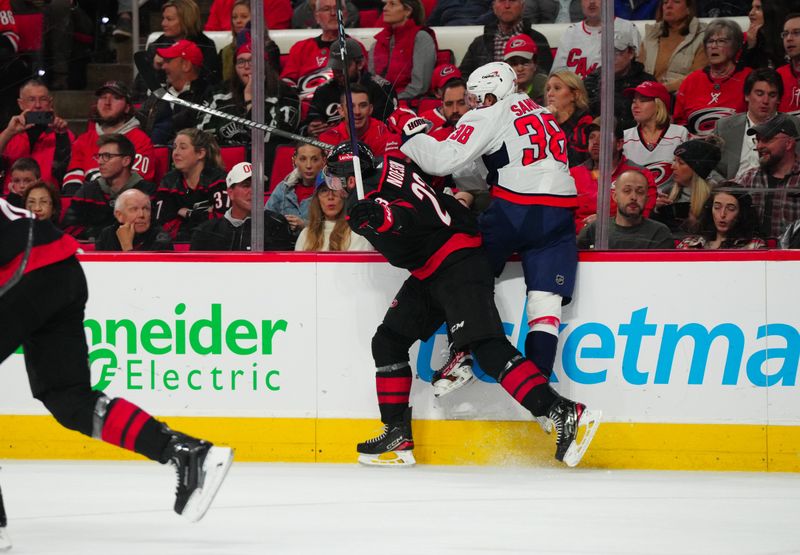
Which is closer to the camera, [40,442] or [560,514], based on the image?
[560,514]

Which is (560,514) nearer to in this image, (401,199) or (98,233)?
(401,199)

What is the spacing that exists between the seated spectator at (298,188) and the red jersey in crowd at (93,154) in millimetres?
522

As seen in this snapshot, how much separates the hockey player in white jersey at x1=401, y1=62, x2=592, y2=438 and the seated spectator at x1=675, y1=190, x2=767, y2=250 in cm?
50

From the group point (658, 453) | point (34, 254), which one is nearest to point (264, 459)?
point (658, 453)

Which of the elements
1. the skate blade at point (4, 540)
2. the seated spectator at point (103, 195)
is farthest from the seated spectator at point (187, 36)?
the skate blade at point (4, 540)

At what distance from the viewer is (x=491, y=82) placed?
4.51m

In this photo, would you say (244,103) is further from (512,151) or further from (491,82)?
(512,151)

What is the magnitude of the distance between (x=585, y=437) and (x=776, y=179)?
1219 mm

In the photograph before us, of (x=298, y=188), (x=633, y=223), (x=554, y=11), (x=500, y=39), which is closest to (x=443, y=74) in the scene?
(x=500, y=39)

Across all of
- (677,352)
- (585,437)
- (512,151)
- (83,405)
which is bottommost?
(585,437)

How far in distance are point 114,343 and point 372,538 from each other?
1.91 meters

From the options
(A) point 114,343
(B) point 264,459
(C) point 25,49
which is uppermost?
(C) point 25,49

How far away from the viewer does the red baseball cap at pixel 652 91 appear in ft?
15.2

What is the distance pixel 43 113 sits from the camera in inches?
193
